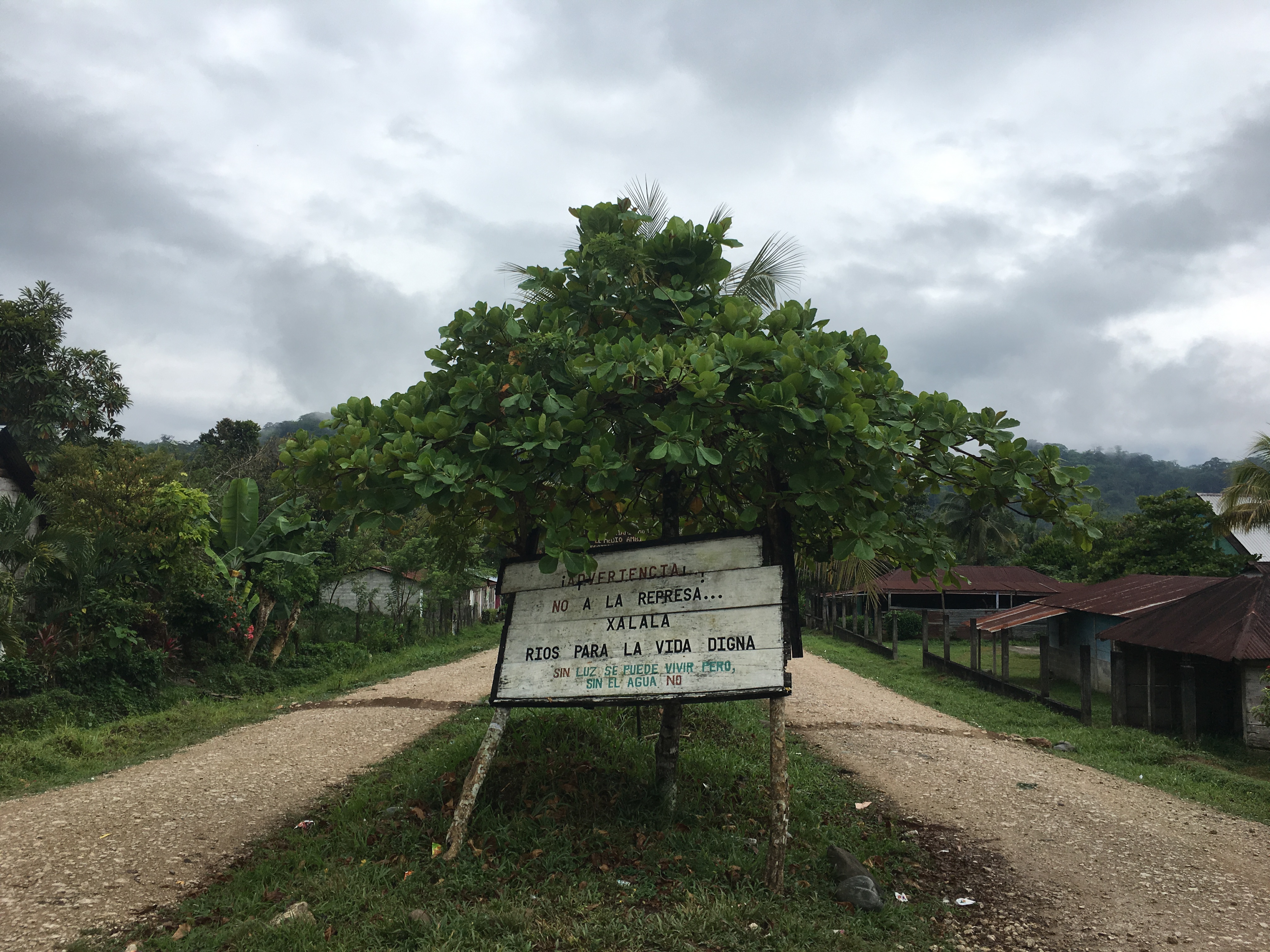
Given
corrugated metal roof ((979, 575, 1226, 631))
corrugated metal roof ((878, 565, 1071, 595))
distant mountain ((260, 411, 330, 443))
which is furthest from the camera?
distant mountain ((260, 411, 330, 443))

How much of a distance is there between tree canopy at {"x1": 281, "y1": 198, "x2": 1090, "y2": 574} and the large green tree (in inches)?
824

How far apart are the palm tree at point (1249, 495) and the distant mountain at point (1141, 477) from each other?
6214 centimetres

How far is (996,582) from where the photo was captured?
1222 inches

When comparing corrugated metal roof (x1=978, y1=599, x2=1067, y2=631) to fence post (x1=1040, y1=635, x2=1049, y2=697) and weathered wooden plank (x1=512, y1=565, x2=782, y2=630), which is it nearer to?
fence post (x1=1040, y1=635, x2=1049, y2=697)

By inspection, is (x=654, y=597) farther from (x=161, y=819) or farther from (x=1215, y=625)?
(x=1215, y=625)

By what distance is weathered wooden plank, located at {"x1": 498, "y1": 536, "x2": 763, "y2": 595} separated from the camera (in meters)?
5.34

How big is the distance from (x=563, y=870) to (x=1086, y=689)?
37.2ft

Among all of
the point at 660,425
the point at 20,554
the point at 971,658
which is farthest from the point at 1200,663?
the point at 20,554

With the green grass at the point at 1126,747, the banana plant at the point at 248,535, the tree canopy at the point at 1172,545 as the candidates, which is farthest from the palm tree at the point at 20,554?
the tree canopy at the point at 1172,545

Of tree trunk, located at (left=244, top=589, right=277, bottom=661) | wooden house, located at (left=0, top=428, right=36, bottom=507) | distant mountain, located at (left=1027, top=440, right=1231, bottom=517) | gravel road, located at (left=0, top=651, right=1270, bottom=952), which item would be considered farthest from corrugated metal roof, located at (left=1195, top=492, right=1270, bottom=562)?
distant mountain, located at (left=1027, top=440, right=1231, bottom=517)

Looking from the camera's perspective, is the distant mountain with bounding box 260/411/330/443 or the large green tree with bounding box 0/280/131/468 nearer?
the large green tree with bounding box 0/280/131/468

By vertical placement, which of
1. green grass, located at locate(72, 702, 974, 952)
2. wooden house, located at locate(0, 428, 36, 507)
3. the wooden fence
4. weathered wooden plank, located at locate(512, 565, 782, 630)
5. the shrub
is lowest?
the wooden fence

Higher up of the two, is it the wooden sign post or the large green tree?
the large green tree

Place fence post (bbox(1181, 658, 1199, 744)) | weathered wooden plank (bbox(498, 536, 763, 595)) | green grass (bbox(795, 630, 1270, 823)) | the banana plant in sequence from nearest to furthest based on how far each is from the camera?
weathered wooden plank (bbox(498, 536, 763, 595)), green grass (bbox(795, 630, 1270, 823)), fence post (bbox(1181, 658, 1199, 744)), the banana plant
